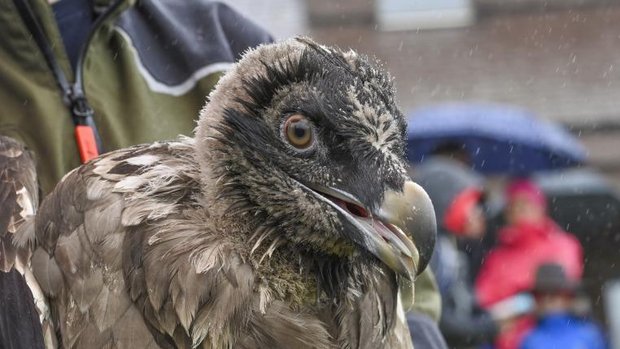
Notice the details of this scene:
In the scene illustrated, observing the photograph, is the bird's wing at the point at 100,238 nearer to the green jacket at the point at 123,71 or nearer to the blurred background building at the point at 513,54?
the green jacket at the point at 123,71

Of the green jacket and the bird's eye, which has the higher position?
the green jacket

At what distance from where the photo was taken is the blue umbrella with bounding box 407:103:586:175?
1050 centimetres

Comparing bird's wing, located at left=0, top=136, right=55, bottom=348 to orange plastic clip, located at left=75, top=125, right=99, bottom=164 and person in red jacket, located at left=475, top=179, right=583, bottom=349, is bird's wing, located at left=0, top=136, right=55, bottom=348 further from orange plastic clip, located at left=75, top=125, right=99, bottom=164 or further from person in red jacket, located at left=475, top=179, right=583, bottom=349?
person in red jacket, located at left=475, top=179, right=583, bottom=349

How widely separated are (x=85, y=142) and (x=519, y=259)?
585 centimetres

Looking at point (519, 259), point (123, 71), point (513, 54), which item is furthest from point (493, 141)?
point (123, 71)

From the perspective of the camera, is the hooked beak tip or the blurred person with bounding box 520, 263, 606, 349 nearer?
the hooked beak tip

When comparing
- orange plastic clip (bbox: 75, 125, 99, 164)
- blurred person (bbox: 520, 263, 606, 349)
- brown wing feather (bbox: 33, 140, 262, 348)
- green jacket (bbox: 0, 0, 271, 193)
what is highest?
green jacket (bbox: 0, 0, 271, 193)

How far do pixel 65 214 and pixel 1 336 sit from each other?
35 centimetres

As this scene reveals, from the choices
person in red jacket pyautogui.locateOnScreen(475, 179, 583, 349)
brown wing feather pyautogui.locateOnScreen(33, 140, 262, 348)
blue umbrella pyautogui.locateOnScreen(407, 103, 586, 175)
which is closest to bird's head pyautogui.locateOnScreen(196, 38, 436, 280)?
brown wing feather pyautogui.locateOnScreen(33, 140, 262, 348)

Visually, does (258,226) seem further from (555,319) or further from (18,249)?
(555,319)

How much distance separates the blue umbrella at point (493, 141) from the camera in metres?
10.5

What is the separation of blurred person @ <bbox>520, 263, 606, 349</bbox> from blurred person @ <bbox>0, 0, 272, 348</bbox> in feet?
15.6

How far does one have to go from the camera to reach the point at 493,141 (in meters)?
10.8

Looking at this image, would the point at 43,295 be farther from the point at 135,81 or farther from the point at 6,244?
the point at 135,81
